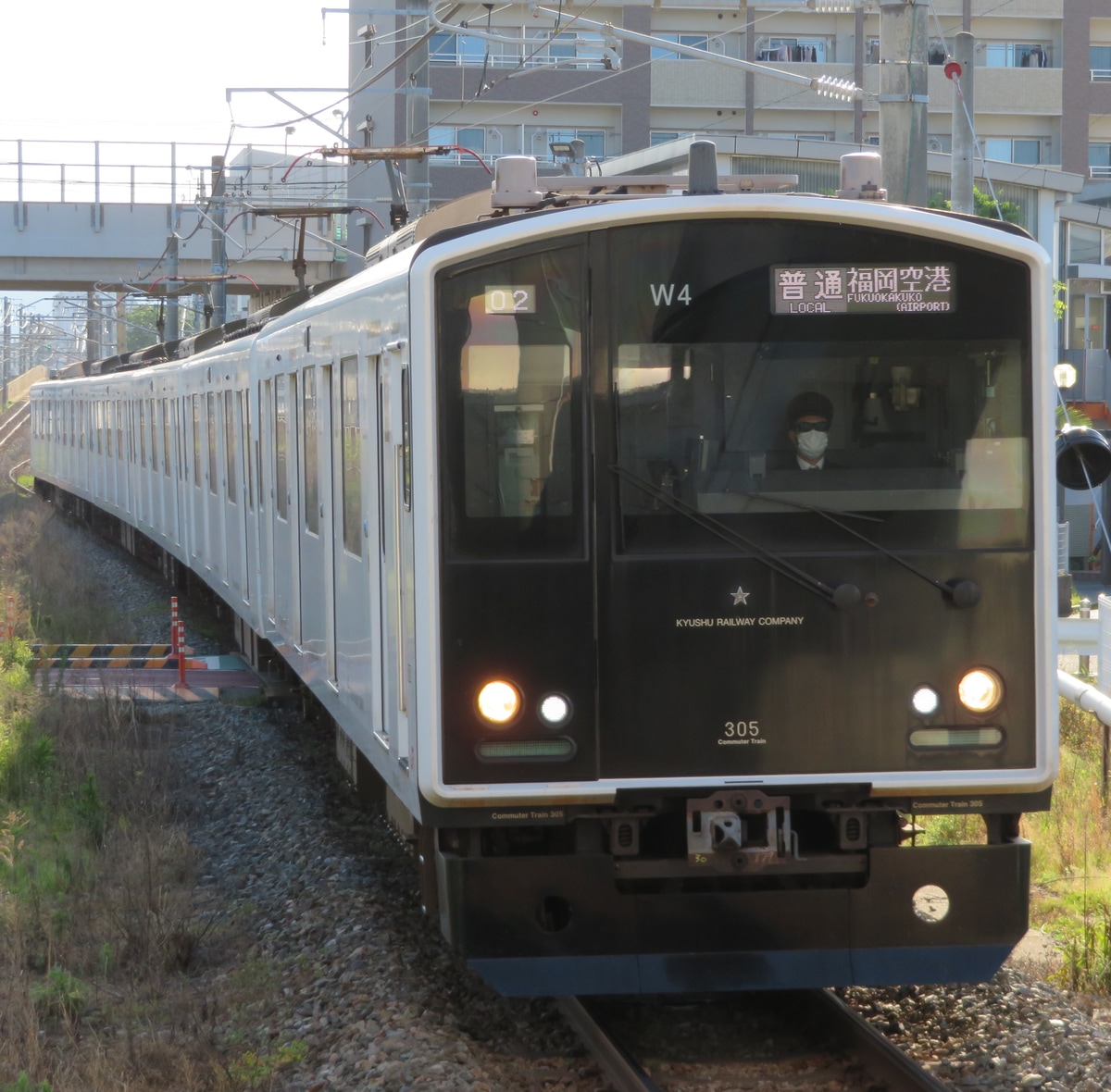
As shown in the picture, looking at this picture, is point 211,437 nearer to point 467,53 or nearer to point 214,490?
point 214,490

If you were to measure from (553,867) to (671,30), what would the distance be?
41.3m

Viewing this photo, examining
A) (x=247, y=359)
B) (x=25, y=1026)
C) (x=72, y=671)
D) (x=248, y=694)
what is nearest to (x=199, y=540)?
(x=72, y=671)

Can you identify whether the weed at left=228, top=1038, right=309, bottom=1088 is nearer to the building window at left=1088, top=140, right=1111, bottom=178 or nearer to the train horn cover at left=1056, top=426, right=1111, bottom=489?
the train horn cover at left=1056, top=426, right=1111, bottom=489

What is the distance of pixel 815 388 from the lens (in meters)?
5.34

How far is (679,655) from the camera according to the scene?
530cm

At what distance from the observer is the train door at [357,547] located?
641 cm

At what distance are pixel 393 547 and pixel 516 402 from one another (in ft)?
2.92

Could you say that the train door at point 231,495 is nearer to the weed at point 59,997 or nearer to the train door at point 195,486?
the train door at point 195,486

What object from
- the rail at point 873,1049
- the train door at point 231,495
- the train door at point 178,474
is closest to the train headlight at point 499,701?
the rail at point 873,1049

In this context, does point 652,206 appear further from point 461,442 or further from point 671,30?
point 671,30

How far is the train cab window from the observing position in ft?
17.3

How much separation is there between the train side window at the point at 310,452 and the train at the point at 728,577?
286 cm

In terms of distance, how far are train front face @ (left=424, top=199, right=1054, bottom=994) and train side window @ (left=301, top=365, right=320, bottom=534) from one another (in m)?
3.06

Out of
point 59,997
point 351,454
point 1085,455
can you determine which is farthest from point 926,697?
point 1085,455
